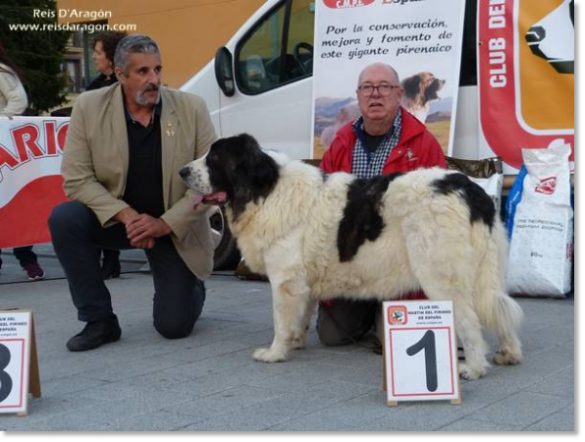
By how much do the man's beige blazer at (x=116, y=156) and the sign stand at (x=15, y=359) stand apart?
135 centimetres

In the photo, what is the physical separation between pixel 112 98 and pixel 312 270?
6.04 ft

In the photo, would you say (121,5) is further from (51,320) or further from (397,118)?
(397,118)

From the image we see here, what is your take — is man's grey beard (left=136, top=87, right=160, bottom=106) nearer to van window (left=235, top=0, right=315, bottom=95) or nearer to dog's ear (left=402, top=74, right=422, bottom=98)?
dog's ear (left=402, top=74, right=422, bottom=98)

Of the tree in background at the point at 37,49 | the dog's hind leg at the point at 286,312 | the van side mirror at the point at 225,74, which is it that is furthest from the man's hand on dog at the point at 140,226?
the tree in background at the point at 37,49

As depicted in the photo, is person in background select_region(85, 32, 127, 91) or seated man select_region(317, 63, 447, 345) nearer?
seated man select_region(317, 63, 447, 345)

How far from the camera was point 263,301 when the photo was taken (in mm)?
6996

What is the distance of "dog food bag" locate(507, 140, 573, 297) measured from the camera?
683cm

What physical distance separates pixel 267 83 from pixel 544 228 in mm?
3071

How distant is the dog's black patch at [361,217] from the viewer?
466 cm

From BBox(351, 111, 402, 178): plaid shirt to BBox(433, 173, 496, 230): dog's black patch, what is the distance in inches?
29.3

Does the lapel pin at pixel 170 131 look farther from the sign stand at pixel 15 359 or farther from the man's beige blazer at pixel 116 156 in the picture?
the sign stand at pixel 15 359

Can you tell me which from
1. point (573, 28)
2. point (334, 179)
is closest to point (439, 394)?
point (334, 179)

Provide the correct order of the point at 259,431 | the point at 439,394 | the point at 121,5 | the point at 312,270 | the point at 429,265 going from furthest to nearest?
the point at 121,5 → the point at 312,270 → the point at 429,265 → the point at 439,394 → the point at 259,431

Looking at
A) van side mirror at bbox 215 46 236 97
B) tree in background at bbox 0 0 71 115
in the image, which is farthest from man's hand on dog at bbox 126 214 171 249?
tree in background at bbox 0 0 71 115
